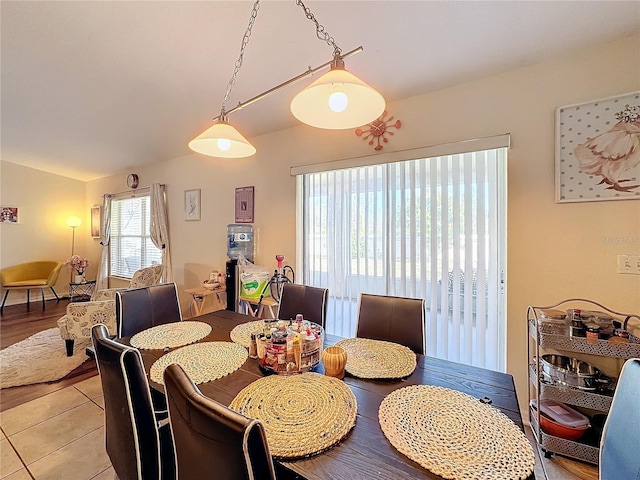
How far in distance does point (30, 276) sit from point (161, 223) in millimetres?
3050

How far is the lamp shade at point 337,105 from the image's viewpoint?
3.93 ft

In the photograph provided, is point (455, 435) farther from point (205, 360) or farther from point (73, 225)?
point (73, 225)

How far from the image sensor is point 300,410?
92 cm

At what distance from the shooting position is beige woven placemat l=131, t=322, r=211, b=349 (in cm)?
150

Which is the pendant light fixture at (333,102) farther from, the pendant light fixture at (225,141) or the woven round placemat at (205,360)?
the woven round placemat at (205,360)

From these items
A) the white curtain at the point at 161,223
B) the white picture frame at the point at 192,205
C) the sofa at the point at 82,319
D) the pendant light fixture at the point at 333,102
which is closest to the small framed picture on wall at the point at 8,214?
the white curtain at the point at 161,223

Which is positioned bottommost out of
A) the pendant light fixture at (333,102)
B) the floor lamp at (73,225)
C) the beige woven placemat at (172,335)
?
the beige woven placemat at (172,335)

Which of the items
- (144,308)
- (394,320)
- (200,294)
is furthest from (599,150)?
(200,294)

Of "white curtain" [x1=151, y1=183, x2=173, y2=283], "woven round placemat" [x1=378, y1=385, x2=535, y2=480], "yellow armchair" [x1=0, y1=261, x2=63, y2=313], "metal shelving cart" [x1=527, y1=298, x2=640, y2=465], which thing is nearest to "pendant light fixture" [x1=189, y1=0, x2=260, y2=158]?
"woven round placemat" [x1=378, y1=385, x2=535, y2=480]

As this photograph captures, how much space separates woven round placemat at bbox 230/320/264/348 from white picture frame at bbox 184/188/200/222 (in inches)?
102

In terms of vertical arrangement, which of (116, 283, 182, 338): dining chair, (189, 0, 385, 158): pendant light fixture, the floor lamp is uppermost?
(189, 0, 385, 158): pendant light fixture

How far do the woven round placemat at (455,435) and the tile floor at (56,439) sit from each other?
67.3 inches

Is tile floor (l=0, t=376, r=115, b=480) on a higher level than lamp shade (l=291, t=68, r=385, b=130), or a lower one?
lower

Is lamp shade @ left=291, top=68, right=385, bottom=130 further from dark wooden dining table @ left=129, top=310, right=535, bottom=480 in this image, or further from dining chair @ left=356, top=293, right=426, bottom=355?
dark wooden dining table @ left=129, top=310, right=535, bottom=480
